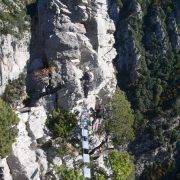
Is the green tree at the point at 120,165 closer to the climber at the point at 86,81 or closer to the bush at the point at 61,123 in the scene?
the bush at the point at 61,123

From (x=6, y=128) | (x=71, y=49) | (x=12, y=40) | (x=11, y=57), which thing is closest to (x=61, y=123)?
(x=6, y=128)

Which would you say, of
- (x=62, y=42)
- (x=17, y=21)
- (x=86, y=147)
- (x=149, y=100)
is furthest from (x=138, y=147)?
(x=17, y=21)

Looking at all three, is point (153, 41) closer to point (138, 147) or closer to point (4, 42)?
point (138, 147)

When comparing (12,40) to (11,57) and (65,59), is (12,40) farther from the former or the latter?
(65,59)

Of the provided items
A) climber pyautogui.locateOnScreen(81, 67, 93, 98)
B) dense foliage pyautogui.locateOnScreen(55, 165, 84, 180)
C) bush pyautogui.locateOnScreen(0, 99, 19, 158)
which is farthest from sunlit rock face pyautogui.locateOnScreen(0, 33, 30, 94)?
dense foliage pyautogui.locateOnScreen(55, 165, 84, 180)

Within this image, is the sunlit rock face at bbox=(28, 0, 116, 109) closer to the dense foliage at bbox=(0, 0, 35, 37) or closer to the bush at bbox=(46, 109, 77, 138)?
the bush at bbox=(46, 109, 77, 138)

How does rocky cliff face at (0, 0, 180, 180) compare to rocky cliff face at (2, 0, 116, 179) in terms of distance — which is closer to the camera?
rocky cliff face at (0, 0, 180, 180)

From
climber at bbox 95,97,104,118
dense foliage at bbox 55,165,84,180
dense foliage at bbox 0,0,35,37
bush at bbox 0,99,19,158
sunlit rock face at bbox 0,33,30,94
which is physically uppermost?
dense foliage at bbox 0,0,35,37
